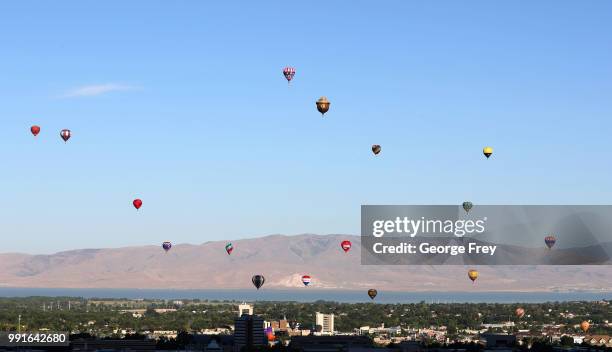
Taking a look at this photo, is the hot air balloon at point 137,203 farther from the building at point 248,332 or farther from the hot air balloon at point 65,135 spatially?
the building at point 248,332

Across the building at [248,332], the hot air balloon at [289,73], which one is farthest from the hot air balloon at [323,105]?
the building at [248,332]

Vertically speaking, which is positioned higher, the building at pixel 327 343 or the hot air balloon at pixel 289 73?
the hot air balloon at pixel 289 73

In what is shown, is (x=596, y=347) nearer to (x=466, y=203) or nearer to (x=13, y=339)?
(x=466, y=203)

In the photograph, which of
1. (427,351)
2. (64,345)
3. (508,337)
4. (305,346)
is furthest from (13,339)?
(508,337)

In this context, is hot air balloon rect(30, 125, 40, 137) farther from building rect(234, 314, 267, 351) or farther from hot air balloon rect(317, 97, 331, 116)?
building rect(234, 314, 267, 351)

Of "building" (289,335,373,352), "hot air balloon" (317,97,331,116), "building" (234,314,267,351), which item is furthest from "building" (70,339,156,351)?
"hot air balloon" (317,97,331,116)

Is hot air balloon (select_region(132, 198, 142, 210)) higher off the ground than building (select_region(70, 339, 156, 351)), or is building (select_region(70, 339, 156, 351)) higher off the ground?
hot air balloon (select_region(132, 198, 142, 210))

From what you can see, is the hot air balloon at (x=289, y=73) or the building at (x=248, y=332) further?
the building at (x=248, y=332)

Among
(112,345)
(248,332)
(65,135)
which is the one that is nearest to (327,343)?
(248,332)

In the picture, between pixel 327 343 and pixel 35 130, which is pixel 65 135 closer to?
pixel 35 130
